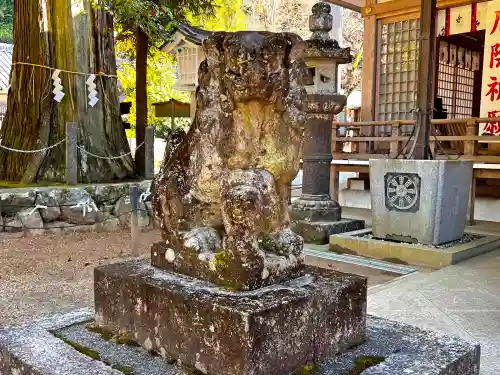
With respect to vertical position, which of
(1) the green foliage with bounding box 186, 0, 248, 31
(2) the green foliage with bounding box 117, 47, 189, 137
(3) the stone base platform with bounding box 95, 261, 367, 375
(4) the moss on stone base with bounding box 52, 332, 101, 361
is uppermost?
(1) the green foliage with bounding box 186, 0, 248, 31

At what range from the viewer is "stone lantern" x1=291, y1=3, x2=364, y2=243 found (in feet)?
23.2

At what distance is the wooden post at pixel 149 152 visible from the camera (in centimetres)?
913

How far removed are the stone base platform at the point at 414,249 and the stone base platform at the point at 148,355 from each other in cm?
339

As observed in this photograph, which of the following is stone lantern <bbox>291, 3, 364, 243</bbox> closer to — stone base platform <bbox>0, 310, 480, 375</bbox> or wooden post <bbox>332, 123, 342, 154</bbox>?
wooden post <bbox>332, 123, 342, 154</bbox>

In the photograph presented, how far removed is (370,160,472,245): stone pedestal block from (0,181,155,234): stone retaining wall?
159 inches

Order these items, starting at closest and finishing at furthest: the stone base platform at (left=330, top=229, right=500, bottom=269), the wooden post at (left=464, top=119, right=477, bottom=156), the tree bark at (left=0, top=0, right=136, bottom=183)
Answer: the stone base platform at (left=330, top=229, right=500, bottom=269) < the wooden post at (left=464, top=119, right=477, bottom=156) < the tree bark at (left=0, top=0, right=136, bottom=183)

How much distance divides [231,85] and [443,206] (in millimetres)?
4514

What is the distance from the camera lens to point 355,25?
80.3ft

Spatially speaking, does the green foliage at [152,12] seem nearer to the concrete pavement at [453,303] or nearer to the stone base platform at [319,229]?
the stone base platform at [319,229]

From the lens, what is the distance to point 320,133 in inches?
287

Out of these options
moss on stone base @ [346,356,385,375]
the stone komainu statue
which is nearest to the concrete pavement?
moss on stone base @ [346,356,385,375]

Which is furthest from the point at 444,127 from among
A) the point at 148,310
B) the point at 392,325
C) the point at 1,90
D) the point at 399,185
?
the point at 1,90

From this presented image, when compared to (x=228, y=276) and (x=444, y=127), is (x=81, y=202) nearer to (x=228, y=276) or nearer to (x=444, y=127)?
(x=228, y=276)

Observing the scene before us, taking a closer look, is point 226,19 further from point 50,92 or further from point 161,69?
point 50,92
